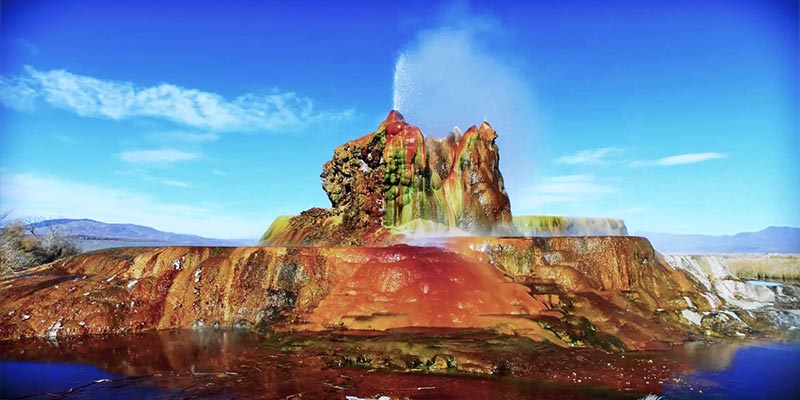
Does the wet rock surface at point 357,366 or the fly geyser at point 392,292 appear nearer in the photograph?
the wet rock surface at point 357,366

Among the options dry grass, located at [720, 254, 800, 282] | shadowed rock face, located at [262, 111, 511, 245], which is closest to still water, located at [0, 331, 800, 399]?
shadowed rock face, located at [262, 111, 511, 245]

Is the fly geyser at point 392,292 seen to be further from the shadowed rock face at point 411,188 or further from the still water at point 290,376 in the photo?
the shadowed rock face at point 411,188

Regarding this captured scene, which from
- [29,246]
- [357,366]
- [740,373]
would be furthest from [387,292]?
[29,246]

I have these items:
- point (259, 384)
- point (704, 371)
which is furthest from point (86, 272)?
point (704, 371)

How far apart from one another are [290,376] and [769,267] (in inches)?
1594

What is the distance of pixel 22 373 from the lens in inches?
451

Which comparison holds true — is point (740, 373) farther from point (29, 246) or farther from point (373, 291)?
point (29, 246)

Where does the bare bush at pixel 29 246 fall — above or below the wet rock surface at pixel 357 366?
above

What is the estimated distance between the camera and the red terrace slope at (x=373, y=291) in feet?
51.9

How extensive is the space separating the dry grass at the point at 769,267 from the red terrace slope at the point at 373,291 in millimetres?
22218

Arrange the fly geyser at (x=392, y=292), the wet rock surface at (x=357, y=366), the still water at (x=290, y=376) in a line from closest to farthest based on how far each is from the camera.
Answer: the still water at (x=290, y=376)
the wet rock surface at (x=357, y=366)
the fly geyser at (x=392, y=292)

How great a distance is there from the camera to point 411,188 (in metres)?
27.6

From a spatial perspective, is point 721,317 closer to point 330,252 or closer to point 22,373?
point 330,252

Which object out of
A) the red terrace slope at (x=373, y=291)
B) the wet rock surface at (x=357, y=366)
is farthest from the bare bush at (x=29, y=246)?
the wet rock surface at (x=357, y=366)
